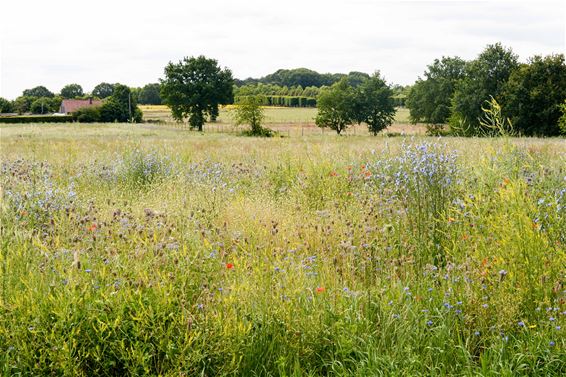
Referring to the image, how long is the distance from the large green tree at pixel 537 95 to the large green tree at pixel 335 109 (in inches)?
656

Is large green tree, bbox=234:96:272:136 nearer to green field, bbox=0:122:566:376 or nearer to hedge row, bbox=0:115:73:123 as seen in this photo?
hedge row, bbox=0:115:73:123

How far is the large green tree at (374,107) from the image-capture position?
6016cm

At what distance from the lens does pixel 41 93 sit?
365 ft

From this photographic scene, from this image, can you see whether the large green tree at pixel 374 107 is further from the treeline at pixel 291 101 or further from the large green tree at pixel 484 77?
the treeline at pixel 291 101

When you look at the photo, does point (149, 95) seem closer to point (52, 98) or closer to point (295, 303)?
point (52, 98)

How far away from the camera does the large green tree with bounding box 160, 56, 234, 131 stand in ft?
192

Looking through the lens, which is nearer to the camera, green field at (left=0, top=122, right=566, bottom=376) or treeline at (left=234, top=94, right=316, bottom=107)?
green field at (left=0, top=122, right=566, bottom=376)

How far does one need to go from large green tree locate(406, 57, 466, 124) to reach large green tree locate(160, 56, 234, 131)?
2189 centimetres

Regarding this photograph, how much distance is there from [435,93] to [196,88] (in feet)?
91.5

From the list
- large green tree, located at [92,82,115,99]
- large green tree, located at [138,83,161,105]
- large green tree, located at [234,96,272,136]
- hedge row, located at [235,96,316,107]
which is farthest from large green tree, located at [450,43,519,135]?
large green tree, located at [92,82,115,99]

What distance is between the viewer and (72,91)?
11525 cm

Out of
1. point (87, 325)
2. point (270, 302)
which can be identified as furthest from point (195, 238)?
point (87, 325)

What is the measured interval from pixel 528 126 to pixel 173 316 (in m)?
48.4

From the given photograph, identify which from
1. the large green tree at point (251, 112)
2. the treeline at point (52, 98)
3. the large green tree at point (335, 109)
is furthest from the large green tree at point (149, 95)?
the large green tree at point (251, 112)
